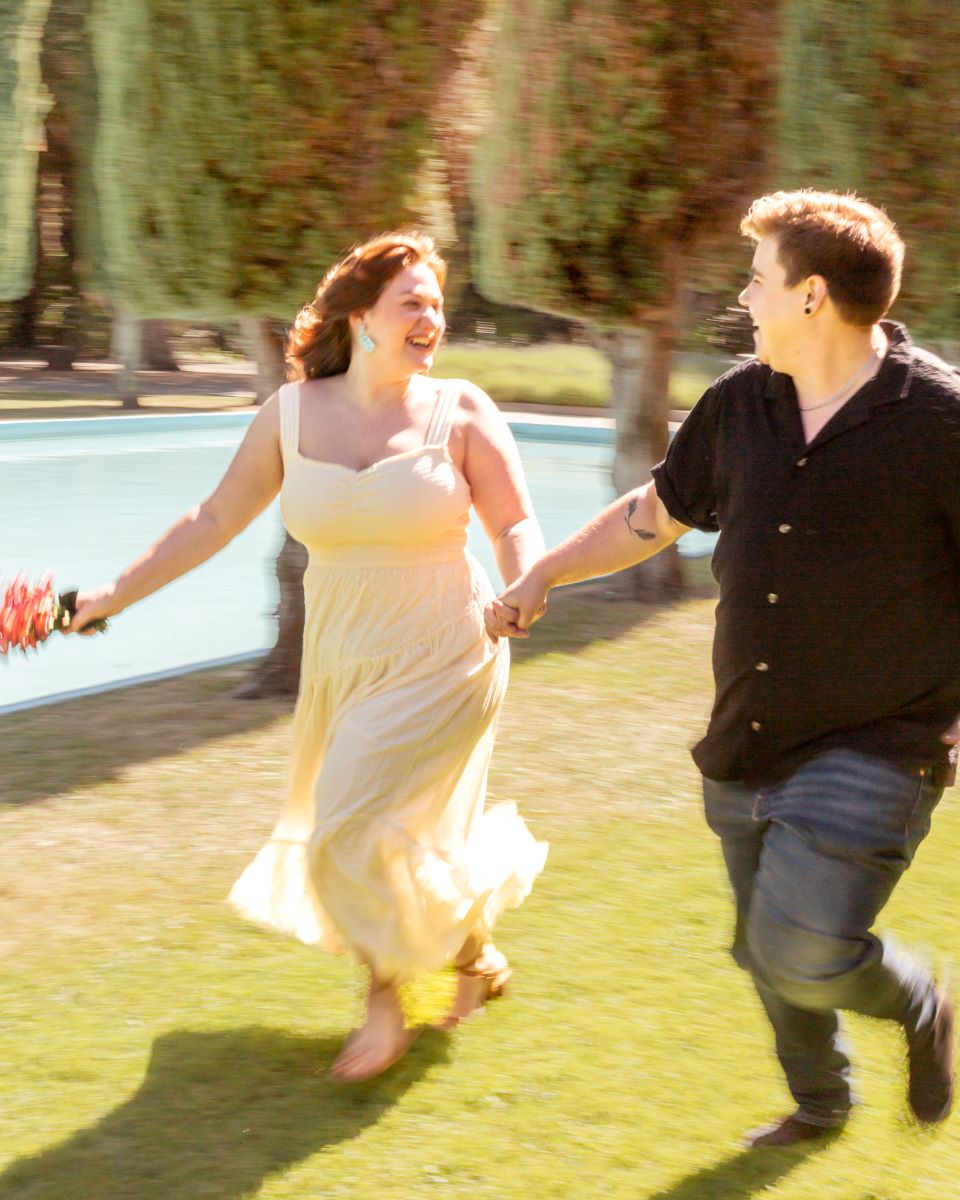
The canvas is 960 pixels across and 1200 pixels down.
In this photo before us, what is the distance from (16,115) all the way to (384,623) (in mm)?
5520

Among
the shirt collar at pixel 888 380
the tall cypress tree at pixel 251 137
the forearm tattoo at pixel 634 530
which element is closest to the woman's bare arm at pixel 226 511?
the forearm tattoo at pixel 634 530

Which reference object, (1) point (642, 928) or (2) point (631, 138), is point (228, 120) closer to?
(2) point (631, 138)

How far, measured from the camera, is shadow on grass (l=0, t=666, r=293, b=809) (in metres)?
6.92

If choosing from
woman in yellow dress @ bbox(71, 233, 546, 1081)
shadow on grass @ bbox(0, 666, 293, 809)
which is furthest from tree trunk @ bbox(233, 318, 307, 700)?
woman in yellow dress @ bbox(71, 233, 546, 1081)

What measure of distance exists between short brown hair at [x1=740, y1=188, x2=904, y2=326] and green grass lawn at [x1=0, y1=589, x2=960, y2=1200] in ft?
5.93

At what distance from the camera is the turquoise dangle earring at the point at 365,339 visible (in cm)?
427

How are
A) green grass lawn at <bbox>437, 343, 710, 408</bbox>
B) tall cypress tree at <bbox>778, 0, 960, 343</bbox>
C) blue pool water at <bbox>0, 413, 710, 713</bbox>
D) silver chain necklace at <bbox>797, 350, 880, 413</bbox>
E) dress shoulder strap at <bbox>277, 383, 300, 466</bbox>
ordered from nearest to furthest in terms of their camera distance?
silver chain necklace at <bbox>797, 350, 880, 413</bbox> < dress shoulder strap at <bbox>277, 383, 300, 466</bbox> < tall cypress tree at <bbox>778, 0, 960, 343</bbox> < blue pool water at <bbox>0, 413, 710, 713</bbox> < green grass lawn at <bbox>437, 343, 710, 408</bbox>

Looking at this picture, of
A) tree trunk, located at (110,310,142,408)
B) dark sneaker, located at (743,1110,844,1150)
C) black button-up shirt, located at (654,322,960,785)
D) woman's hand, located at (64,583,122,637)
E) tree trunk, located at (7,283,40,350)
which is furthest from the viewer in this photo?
tree trunk, located at (7,283,40,350)

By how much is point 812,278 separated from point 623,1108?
199 centimetres

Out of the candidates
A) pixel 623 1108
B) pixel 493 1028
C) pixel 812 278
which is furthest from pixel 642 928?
pixel 812 278

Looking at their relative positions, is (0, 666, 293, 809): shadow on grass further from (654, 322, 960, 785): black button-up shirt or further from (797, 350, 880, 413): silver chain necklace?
(797, 350, 880, 413): silver chain necklace

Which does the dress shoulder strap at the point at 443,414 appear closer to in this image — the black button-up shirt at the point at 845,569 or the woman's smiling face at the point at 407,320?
the woman's smiling face at the point at 407,320

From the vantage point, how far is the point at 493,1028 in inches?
172

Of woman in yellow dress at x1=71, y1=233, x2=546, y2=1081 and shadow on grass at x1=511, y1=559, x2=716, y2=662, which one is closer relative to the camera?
woman in yellow dress at x1=71, y1=233, x2=546, y2=1081
